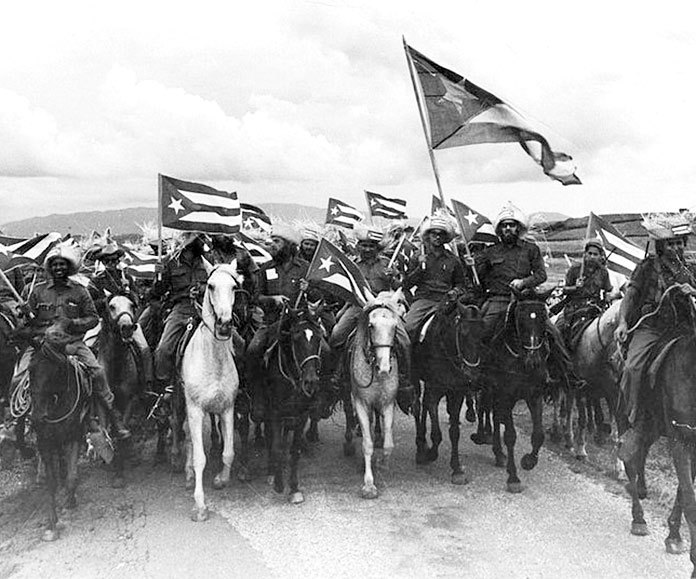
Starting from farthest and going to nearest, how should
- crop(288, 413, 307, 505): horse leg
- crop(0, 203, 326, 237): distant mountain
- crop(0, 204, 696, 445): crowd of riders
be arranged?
crop(0, 203, 326, 237): distant mountain, crop(288, 413, 307, 505): horse leg, crop(0, 204, 696, 445): crowd of riders

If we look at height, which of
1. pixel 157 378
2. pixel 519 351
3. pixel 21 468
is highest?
pixel 519 351

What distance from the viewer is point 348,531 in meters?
8.06

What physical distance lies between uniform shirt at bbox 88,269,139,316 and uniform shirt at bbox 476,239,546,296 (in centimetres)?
508

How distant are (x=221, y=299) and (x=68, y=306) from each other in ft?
6.64

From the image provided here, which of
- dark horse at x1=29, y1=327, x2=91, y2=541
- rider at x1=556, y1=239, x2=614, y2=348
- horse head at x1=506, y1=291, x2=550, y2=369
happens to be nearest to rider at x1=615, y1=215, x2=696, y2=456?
horse head at x1=506, y1=291, x2=550, y2=369

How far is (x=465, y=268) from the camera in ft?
35.6

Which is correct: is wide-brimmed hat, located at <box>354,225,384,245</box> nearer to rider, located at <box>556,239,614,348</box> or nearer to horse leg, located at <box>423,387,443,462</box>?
horse leg, located at <box>423,387,443,462</box>

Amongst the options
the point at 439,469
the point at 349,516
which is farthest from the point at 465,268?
the point at 349,516

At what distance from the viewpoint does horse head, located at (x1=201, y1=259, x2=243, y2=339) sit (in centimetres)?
800

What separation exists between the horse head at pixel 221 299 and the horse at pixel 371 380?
70.3 inches

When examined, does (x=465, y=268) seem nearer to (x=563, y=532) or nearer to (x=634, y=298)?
(x=634, y=298)

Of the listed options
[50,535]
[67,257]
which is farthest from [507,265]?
[50,535]

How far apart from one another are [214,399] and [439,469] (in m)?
3.59

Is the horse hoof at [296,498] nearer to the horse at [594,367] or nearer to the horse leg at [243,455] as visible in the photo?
the horse leg at [243,455]
